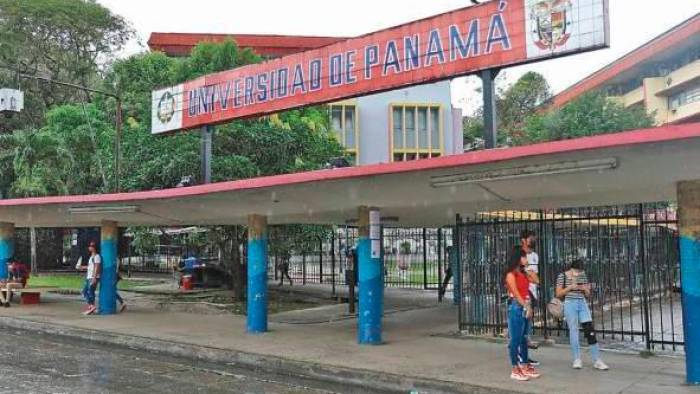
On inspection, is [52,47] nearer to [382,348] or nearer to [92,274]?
[92,274]

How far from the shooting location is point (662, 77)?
4675cm

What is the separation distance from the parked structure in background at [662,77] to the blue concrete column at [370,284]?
108 feet

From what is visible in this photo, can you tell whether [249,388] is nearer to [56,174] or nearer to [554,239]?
[554,239]

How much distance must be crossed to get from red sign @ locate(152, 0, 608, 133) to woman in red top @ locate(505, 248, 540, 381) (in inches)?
140

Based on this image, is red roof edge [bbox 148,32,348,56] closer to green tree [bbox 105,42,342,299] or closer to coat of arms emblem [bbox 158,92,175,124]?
green tree [bbox 105,42,342,299]

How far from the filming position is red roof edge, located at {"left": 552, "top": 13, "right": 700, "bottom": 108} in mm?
39531

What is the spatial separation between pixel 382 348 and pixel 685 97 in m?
40.9

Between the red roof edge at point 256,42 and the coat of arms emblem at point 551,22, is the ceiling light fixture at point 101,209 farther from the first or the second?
the red roof edge at point 256,42

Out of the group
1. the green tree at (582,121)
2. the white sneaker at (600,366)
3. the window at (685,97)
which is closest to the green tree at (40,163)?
the green tree at (582,121)

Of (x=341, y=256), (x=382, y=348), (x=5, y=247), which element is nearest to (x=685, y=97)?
(x=341, y=256)

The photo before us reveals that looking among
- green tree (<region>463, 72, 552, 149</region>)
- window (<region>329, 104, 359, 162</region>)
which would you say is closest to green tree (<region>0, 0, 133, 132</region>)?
window (<region>329, 104, 359, 162</region>)

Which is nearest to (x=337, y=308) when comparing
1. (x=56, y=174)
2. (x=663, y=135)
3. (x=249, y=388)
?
(x=249, y=388)

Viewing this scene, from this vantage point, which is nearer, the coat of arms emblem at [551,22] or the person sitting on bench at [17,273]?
the coat of arms emblem at [551,22]

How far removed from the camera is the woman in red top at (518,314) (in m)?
8.84
